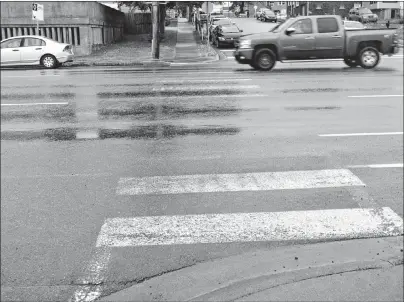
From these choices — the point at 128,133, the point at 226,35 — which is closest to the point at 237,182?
the point at 128,133

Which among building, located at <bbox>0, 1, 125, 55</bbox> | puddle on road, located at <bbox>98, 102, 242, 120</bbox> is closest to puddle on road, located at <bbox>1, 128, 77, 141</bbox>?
puddle on road, located at <bbox>98, 102, 242, 120</bbox>

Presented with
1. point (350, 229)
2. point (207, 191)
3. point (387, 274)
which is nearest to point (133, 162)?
point (207, 191)

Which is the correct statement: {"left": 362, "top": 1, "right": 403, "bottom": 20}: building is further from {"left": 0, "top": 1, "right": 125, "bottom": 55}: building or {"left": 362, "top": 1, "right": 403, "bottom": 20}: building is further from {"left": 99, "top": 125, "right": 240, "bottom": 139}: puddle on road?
{"left": 99, "top": 125, "right": 240, "bottom": 139}: puddle on road

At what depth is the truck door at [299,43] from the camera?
55.1 ft

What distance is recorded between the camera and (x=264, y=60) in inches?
671

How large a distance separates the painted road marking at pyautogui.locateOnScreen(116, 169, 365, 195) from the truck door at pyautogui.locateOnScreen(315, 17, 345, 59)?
1112 cm

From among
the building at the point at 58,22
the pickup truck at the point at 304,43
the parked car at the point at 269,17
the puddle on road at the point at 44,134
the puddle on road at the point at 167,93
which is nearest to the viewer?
the puddle on road at the point at 44,134

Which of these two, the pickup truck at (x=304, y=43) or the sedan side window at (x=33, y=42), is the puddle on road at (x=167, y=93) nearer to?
the pickup truck at (x=304, y=43)

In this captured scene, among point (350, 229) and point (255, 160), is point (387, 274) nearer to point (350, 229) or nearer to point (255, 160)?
point (350, 229)

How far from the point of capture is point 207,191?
5.70 metres

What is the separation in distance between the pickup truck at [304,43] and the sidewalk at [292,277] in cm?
1295

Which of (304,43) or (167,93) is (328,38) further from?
(167,93)

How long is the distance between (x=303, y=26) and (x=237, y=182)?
12078mm

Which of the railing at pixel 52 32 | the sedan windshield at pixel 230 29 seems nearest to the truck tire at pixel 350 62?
the railing at pixel 52 32
